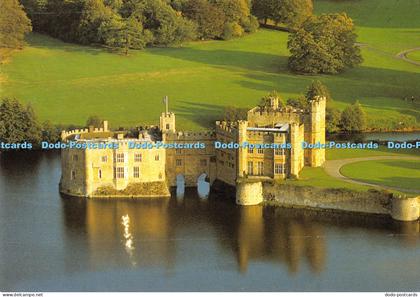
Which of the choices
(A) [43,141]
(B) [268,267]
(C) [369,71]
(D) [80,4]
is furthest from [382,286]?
(D) [80,4]

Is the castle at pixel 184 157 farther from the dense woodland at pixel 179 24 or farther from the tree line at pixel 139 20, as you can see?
the tree line at pixel 139 20

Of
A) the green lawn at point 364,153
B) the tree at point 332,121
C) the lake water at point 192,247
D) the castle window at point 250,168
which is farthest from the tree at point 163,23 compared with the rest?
the castle window at point 250,168

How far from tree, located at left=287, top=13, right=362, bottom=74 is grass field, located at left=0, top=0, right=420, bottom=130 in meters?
1.68

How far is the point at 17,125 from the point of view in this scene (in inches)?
4847

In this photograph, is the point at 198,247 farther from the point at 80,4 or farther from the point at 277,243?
the point at 80,4

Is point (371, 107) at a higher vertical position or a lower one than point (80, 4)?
lower

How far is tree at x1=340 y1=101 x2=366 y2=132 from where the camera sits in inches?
5241

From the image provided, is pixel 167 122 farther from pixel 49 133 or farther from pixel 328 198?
pixel 49 133

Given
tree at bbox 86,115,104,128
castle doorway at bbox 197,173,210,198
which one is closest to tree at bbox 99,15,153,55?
tree at bbox 86,115,104,128

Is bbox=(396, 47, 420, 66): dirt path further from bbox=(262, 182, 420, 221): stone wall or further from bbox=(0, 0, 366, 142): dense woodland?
bbox=(262, 182, 420, 221): stone wall

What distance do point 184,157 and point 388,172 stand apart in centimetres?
1778

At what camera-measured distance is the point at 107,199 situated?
97.4 m

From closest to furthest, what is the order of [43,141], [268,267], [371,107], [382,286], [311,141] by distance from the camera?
1. [382,286]
2. [268,267]
3. [311,141]
4. [43,141]
5. [371,107]

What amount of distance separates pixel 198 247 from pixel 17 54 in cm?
8310
